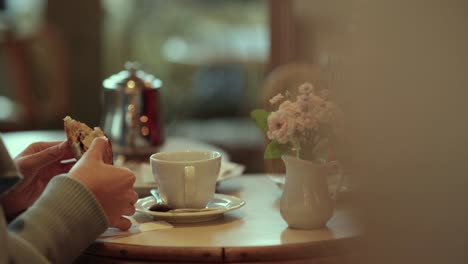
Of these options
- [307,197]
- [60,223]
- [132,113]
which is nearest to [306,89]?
[307,197]

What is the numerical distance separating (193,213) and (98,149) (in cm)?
20

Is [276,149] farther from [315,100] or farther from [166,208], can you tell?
[166,208]

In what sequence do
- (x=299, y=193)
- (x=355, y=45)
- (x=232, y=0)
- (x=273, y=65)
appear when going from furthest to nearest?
(x=232, y=0), (x=273, y=65), (x=299, y=193), (x=355, y=45)

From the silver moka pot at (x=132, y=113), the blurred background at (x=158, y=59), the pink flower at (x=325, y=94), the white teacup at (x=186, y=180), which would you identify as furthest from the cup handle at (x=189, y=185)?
the blurred background at (x=158, y=59)

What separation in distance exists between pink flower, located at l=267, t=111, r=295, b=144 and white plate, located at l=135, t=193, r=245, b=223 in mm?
167

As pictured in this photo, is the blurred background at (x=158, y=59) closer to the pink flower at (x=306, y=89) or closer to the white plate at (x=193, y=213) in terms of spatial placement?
the white plate at (x=193, y=213)

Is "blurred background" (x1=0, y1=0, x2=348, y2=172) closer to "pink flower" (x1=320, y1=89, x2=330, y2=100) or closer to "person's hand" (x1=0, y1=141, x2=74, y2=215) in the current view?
"person's hand" (x1=0, y1=141, x2=74, y2=215)

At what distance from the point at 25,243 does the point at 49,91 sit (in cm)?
412

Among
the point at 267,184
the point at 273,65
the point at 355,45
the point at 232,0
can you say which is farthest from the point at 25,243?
the point at 232,0

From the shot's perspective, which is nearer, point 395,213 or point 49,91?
point 395,213

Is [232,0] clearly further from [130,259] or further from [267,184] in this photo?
[130,259]

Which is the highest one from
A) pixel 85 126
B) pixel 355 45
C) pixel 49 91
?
pixel 355 45

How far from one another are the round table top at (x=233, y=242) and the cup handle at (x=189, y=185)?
4 cm

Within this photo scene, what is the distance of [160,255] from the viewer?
1.11 metres
